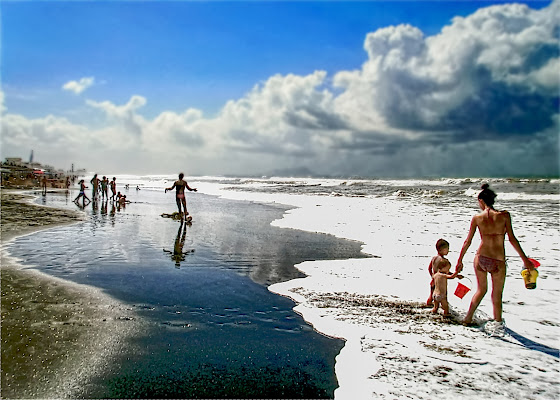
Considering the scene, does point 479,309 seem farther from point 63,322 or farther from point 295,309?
point 63,322

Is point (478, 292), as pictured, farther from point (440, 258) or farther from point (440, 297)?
point (440, 258)

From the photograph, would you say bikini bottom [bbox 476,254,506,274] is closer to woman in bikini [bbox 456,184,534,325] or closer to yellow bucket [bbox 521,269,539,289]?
woman in bikini [bbox 456,184,534,325]

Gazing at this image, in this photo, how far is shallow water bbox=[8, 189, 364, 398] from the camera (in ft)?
14.0

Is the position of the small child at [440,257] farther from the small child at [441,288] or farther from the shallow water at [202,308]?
the shallow water at [202,308]

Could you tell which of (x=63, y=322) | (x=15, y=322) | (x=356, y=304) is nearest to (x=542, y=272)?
(x=356, y=304)

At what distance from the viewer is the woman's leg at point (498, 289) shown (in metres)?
5.88

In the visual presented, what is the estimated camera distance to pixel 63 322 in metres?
5.70

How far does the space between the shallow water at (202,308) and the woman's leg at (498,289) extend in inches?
113

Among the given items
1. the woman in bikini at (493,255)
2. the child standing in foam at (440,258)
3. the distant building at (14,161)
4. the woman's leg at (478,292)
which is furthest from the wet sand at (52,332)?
the distant building at (14,161)

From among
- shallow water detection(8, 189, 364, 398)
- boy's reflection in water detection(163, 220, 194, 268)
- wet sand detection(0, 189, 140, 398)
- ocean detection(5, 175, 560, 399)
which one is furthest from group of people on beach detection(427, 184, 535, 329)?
boy's reflection in water detection(163, 220, 194, 268)

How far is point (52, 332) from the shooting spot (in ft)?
17.4

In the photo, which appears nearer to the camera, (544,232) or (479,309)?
(479,309)

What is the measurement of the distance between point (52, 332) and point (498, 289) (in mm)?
7060

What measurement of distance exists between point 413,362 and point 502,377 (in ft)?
→ 3.48
